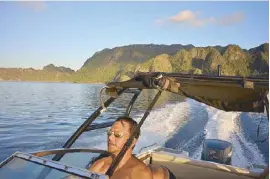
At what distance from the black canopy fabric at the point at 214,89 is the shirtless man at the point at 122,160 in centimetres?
51

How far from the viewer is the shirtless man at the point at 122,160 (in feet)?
9.77

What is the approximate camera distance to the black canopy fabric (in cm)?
317

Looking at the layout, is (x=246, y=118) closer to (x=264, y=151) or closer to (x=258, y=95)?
(x=264, y=151)

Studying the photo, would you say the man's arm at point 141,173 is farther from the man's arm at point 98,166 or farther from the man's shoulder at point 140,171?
the man's arm at point 98,166

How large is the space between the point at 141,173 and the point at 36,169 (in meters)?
1.00

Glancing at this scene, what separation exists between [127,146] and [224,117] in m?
21.9

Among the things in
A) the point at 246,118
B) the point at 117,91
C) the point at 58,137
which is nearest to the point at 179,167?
the point at 117,91

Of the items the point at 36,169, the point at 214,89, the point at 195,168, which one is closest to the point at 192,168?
the point at 195,168

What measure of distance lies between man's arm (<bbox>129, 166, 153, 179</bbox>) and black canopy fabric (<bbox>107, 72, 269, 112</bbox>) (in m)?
0.80

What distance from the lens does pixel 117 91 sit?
408cm

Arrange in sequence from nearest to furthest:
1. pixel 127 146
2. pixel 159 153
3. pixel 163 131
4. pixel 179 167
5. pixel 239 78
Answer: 1. pixel 127 146
2. pixel 239 78
3. pixel 179 167
4. pixel 159 153
5. pixel 163 131

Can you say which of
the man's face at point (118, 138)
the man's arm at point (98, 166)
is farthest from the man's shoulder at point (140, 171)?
the man's arm at point (98, 166)

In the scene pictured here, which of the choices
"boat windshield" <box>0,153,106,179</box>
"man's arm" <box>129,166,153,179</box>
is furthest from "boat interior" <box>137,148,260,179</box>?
"boat windshield" <box>0,153,106,179</box>

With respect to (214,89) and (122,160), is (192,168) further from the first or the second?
(122,160)
